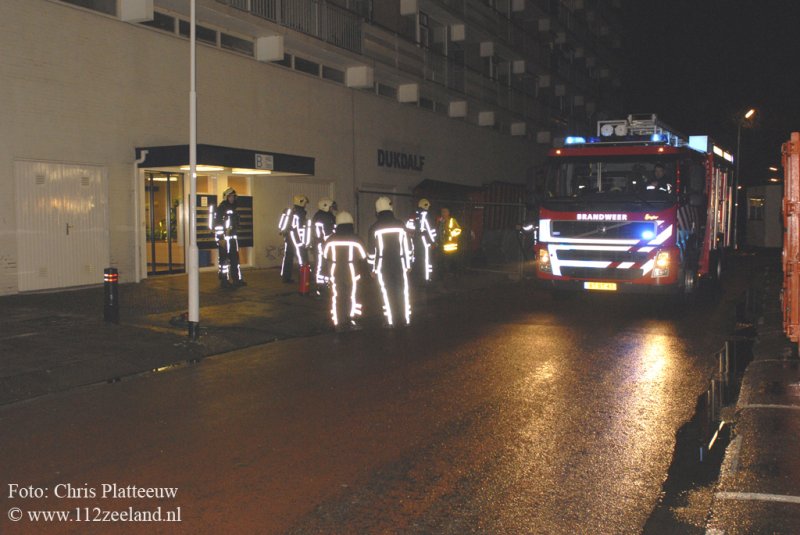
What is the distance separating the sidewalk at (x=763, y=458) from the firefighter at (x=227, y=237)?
10.3 meters

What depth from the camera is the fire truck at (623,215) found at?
43.7ft

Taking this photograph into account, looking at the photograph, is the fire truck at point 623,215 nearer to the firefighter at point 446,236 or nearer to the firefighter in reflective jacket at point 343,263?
the firefighter in reflective jacket at point 343,263

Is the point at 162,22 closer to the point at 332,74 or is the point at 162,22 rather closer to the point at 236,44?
the point at 236,44

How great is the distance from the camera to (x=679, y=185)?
13477mm

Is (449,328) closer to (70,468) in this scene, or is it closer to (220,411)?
(220,411)

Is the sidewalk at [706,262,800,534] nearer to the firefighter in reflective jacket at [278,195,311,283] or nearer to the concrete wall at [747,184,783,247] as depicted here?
the firefighter in reflective jacket at [278,195,311,283]

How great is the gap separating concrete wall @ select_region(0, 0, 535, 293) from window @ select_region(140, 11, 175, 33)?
27cm

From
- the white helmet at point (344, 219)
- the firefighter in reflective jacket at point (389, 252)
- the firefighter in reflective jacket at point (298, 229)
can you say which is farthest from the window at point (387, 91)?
the white helmet at point (344, 219)

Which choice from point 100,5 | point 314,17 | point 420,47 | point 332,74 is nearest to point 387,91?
point 420,47

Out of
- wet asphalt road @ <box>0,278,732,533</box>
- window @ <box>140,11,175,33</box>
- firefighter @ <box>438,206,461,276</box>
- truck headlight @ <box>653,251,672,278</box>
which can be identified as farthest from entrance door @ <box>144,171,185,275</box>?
truck headlight @ <box>653,251,672,278</box>

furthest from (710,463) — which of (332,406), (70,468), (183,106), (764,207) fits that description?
(764,207)

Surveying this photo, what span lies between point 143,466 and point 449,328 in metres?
7.39

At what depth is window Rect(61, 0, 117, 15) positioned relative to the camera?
50.1ft

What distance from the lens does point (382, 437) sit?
6.28m
